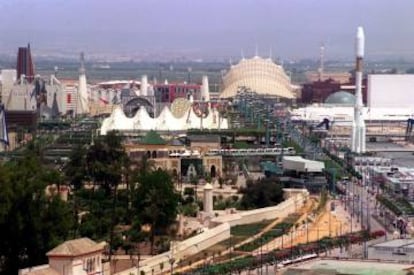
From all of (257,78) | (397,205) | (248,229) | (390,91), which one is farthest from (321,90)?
(248,229)

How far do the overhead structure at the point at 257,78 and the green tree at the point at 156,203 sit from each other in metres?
37.5

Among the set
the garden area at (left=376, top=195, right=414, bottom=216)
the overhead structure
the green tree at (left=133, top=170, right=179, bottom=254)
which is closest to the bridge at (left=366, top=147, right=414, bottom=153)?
the overhead structure

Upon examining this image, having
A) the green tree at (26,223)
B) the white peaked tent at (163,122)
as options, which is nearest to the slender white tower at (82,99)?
the white peaked tent at (163,122)

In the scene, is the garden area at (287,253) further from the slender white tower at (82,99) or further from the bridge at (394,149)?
the slender white tower at (82,99)

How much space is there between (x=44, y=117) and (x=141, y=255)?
3132cm

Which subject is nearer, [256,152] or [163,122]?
[256,152]

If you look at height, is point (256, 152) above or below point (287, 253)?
above

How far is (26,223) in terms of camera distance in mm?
17359

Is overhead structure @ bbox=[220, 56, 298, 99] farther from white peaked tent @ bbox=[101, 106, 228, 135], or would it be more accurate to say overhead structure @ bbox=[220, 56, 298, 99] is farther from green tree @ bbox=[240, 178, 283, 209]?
green tree @ bbox=[240, 178, 283, 209]

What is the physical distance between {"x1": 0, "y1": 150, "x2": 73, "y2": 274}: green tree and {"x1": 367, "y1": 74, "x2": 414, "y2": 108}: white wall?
46.5 m

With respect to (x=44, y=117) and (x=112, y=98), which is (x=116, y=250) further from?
(x=112, y=98)

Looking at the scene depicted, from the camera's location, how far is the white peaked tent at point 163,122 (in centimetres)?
4238

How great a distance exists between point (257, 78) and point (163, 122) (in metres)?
17.9

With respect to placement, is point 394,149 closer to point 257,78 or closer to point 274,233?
point 257,78
